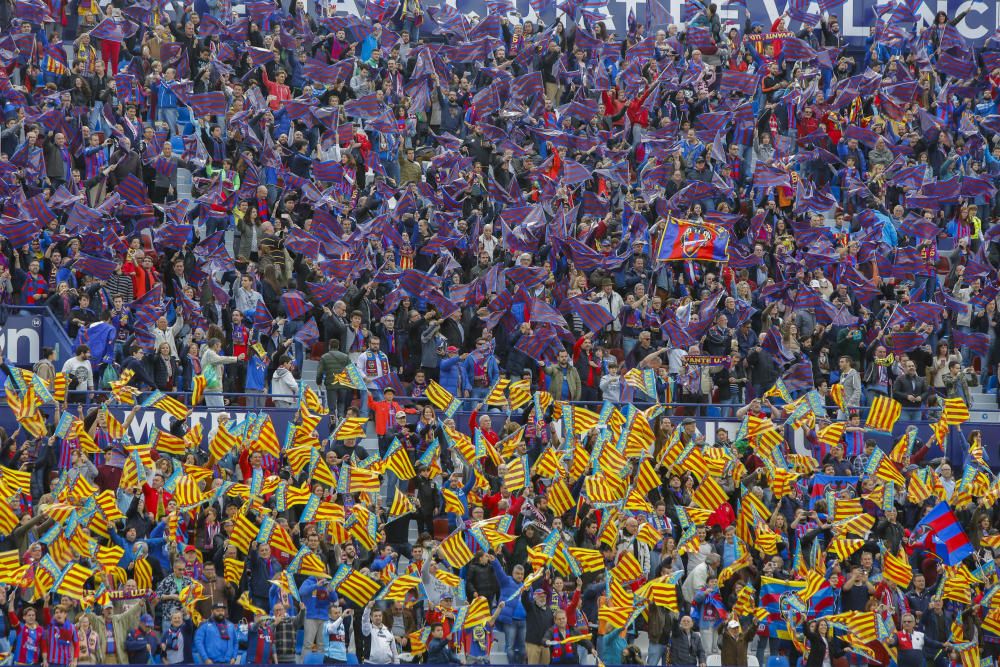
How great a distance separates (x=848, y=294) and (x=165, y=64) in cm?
1133

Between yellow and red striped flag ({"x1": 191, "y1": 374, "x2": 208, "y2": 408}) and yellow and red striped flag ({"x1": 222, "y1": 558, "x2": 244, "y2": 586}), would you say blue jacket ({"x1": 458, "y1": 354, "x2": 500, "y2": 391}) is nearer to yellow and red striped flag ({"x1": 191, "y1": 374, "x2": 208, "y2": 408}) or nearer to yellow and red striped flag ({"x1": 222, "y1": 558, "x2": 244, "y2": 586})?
yellow and red striped flag ({"x1": 191, "y1": 374, "x2": 208, "y2": 408})

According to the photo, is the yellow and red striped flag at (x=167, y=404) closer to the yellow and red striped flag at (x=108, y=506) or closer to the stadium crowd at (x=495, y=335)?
the stadium crowd at (x=495, y=335)

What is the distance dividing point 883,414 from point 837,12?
1441 cm

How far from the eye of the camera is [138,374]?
30.0 m

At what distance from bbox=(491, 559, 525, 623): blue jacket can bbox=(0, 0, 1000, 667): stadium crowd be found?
39 mm

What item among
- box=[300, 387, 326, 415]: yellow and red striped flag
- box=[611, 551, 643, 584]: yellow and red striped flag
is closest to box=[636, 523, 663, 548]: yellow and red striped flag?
box=[611, 551, 643, 584]: yellow and red striped flag

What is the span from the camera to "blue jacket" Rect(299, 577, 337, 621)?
26.7 metres

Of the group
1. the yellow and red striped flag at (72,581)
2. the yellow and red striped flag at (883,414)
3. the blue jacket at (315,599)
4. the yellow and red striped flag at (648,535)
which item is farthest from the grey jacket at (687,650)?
the yellow and red striped flag at (72,581)

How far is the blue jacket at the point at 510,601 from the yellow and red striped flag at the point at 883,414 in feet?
20.4

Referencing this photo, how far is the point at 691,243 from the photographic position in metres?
34.1

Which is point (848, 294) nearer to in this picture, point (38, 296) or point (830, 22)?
point (830, 22)

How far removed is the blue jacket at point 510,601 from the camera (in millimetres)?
27234

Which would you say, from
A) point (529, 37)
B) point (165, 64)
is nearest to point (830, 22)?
point (529, 37)

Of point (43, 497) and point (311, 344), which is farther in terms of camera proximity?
point (311, 344)
